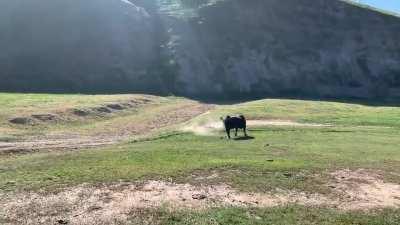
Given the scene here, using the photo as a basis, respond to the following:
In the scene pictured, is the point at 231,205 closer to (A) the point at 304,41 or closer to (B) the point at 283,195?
(B) the point at 283,195

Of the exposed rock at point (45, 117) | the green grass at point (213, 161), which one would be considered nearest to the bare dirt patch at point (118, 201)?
the green grass at point (213, 161)

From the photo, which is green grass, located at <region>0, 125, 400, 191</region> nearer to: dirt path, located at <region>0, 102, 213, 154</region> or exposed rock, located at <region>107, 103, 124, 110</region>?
dirt path, located at <region>0, 102, 213, 154</region>

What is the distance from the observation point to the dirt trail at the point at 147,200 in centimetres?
2031

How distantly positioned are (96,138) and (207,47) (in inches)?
2595

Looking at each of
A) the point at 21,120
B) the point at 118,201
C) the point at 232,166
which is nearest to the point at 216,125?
the point at 21,120

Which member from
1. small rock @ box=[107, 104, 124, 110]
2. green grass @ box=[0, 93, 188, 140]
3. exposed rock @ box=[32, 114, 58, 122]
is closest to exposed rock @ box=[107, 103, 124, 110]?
small rock @ box=[107, 104, 124, 110]

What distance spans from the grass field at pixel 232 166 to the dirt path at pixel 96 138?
1917 mm

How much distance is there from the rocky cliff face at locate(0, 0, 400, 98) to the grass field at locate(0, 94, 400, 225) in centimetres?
5172

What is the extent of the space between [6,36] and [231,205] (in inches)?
3444

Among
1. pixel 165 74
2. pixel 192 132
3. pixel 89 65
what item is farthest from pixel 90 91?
pixel 192 132

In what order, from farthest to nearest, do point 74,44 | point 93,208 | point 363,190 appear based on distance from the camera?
point 74,44 < point 363,190 < point 93,208

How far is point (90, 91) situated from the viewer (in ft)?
291

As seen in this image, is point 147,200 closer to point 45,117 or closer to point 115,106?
point 45,117

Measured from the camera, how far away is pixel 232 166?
90.3 ft
